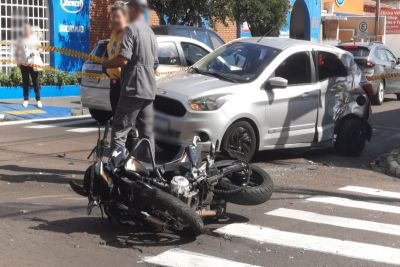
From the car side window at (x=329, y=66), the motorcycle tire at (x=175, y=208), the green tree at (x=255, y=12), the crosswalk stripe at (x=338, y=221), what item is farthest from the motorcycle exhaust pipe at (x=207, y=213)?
the green tree at (x=255, y=12)

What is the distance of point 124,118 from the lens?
664cm

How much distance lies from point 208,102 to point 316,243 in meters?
3.11

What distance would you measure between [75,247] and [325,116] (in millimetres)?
5403

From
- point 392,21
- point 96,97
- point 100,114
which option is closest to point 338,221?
point 96,97

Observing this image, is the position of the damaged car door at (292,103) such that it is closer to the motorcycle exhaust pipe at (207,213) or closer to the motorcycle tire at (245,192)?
the motorcycle tire at (245,192)

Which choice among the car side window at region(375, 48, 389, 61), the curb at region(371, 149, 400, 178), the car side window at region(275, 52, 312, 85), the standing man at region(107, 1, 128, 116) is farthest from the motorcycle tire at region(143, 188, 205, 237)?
the car side window at region(375, 48, 389, 61)

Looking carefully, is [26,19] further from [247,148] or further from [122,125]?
[247,148]

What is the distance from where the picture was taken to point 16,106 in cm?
1542

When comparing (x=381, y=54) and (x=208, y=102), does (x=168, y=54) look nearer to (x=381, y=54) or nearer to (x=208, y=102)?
(x=208, y=102)

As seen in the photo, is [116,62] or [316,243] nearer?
[316,243]

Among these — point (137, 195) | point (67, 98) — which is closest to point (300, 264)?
point (137, 195)

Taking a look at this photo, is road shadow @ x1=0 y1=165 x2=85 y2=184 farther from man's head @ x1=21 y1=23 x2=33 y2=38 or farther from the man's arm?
man's head @ x1=21 y1=23 x2=33 y2=38

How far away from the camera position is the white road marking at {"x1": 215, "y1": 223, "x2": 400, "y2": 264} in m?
5.55

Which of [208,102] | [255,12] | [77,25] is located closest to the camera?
[208,102]
